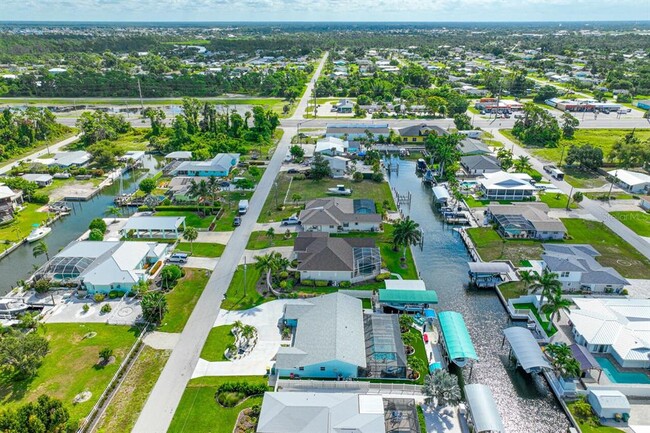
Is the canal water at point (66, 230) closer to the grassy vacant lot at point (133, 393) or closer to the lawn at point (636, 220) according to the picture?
the grassy vacant lot at point (133, 393)

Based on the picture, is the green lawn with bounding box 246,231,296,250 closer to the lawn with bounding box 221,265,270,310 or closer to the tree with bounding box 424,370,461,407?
the lawn with bounding box 221,265,270,310

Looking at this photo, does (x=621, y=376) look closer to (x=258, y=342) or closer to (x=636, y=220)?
(x=258, y=342)

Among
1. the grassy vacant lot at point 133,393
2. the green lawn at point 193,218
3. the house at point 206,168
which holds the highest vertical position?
the house at point 206,168

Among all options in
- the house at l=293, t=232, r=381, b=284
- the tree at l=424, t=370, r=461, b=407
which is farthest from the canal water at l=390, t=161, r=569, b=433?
the house at l=293, t=232, r=381, b=284

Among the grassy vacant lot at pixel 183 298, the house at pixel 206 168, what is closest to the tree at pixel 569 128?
the house at pixel 206 168

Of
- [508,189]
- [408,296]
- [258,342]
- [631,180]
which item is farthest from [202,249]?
[631,180]

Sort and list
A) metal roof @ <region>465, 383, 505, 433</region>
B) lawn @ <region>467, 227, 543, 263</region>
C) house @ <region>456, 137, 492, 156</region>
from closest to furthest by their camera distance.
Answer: metal roof @ <region>465, 383, 505, 433</region> → lawn @ <region>467, 227, 543, 263</region> → house @ <region>456, 137, 492, 156</region>

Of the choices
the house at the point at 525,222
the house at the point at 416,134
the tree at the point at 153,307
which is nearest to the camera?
the tree at the point at 153,307
